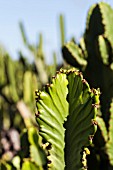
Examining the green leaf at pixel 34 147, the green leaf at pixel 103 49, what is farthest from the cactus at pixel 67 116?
the green leaf at pixel 103 49

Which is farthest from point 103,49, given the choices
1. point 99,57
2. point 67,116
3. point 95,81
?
point 67,116

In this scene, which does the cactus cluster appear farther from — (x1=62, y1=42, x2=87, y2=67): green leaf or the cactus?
the cactus

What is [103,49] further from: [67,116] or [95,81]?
[67,116]

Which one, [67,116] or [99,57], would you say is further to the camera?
[99,57]

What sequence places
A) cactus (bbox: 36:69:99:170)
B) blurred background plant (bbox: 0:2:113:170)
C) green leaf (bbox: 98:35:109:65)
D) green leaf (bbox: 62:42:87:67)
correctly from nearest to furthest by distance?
cactus (bbox: 36:69:99:170) < blurred background plant (bbox: 0:2:113:170) < green leaf (bbox: 98:35:109:65) < green leaf (bbox: 62:42:87:67)

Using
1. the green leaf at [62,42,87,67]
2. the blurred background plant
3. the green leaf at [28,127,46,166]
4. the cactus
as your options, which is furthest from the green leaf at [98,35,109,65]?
the cactus

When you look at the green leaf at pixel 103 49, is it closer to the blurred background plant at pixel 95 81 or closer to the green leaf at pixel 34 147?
the blurred background plant at pixel 95 81

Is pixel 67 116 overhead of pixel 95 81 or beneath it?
beneath

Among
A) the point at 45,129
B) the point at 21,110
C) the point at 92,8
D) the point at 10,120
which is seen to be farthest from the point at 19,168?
the point at 10,120
